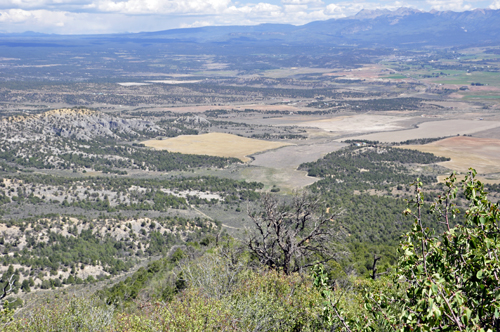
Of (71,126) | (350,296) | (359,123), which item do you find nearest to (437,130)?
(359,123)

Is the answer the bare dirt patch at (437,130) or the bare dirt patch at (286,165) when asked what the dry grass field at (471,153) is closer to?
the bare dirt patch at (437,130)

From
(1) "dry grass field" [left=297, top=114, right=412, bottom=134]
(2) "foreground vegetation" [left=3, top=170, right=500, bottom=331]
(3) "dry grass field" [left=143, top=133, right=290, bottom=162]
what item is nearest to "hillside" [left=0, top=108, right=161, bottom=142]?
(3) "dry grass field" [left=143, top=133, right=290, bottom=162]

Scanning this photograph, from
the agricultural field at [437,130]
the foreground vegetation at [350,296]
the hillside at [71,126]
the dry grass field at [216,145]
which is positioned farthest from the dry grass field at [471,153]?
the hillside at [71,126]

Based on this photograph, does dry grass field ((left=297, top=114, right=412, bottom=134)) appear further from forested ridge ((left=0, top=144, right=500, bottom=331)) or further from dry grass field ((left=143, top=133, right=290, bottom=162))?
forested ridge ((left=0, top=144, right=500, bottom=331))

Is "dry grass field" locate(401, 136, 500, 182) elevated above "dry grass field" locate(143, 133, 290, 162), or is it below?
above

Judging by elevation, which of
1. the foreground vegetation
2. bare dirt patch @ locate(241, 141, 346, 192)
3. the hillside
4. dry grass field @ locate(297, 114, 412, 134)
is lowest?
bare dirt patch @ locate(241, 141, 346, 192)

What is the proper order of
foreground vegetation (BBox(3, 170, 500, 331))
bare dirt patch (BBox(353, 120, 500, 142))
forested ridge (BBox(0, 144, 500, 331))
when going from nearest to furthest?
foreground vegetation (BBox(3, 170, 500, 331)) → forested ridge (BBox(0, 144, 500, 331)) → bare dirt patch (BBox(353, 120, 500, 142))

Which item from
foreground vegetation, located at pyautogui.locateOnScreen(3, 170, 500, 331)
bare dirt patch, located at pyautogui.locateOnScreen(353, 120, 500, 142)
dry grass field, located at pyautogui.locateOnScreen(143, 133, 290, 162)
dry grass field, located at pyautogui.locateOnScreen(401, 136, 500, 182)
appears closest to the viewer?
foreground vegetation, located at pyautogui.locateOnScreen(3, 170, 500, 331)

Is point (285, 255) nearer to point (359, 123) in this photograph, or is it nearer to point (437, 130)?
point (437, 130)
